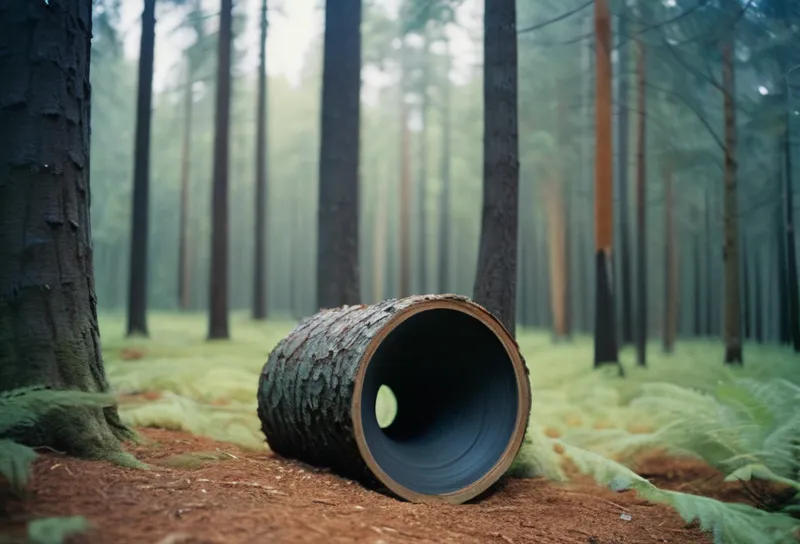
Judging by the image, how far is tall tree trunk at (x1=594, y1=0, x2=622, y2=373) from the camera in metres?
12.1

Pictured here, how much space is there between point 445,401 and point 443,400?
0.04 meters

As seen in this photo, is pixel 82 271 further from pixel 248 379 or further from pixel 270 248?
pixel 270 248

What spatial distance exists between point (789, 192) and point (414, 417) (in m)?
10.1

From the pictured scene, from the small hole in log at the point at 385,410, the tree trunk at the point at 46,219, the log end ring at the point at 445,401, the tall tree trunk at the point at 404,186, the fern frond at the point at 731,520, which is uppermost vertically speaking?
the tall tree trunk at the point at 404,186

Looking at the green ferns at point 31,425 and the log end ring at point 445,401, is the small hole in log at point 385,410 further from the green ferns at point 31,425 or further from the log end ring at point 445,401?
the green ferns at point 31,425

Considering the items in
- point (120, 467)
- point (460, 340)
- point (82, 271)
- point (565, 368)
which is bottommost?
point (565, 368)

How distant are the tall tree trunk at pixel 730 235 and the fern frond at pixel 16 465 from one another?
12.3 m

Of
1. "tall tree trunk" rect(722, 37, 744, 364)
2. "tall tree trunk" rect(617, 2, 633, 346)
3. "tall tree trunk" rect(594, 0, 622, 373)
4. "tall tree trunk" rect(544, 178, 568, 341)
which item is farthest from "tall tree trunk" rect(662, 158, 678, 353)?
"tall tree trunk" rect(594, 0, 622, 373)

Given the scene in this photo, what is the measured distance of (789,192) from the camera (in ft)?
40.1

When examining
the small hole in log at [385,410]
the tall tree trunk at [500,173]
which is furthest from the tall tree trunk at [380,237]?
the tall tree trunk at [500,173]

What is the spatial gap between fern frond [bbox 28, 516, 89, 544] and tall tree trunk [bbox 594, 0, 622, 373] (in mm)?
11009

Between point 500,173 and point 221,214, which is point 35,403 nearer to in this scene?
point 500,173

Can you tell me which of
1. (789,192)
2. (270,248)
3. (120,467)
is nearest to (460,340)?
(120,467)

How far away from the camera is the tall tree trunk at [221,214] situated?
52.2 feet
